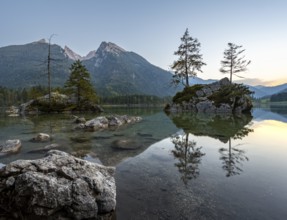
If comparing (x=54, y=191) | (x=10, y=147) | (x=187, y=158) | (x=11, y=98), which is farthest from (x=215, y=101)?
(x=11, y=98)

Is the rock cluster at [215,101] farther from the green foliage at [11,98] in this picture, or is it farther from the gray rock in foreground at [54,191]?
the green foliage at [11,98]

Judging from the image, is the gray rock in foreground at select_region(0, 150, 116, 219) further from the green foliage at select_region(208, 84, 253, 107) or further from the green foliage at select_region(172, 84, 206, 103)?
the green foliage at select_region(172, 84, 206, 103)

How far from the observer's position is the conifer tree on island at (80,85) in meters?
49.8

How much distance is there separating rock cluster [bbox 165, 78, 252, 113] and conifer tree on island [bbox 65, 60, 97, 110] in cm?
2403

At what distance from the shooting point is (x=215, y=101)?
4769 cm

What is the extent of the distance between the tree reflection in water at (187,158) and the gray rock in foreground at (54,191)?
3200mm

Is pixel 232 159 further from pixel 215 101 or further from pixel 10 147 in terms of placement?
pixel 215 101

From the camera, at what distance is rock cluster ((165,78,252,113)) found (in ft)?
148

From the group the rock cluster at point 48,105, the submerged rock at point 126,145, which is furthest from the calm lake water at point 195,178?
the rock cluster at point 48,105

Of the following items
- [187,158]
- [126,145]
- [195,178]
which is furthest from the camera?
[126,145]

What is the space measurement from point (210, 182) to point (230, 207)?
5.50 ft

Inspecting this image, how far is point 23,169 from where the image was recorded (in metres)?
5.29

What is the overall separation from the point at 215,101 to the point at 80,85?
35270mm

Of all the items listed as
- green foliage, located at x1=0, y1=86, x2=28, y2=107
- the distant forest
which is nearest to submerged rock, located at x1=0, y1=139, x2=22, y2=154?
the distant forest
